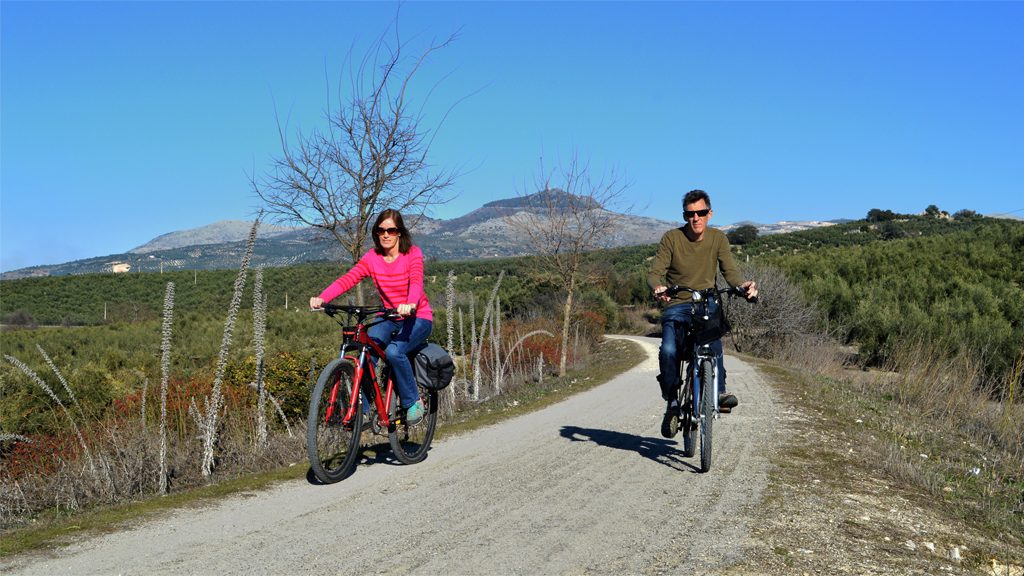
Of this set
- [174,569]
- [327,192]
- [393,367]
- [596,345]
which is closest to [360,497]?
[393,367]

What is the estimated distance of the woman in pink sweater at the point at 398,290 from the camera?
6570 millimetres

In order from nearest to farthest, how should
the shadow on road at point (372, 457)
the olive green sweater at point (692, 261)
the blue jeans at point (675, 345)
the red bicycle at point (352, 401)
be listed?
the red bicycle at point (352, 401)
the shadow on road at point (372, 457)
the blue jeans at point (675, 345)
the olive green sweater at point (692, 261)

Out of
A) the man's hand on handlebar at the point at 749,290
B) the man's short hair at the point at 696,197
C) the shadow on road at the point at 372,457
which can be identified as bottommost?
the shadow on road at the point at 372,457

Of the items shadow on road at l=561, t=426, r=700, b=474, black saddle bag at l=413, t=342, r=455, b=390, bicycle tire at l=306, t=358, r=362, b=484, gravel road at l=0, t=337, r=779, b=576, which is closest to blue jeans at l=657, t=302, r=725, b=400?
shadow on road at l=561, t=426, r=700, b=474

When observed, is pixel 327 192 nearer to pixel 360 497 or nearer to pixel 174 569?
pixel 360 497

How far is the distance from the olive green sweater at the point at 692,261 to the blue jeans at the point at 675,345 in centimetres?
14

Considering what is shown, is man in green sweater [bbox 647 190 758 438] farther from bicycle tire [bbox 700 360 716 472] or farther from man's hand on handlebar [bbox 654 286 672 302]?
bicycle tire [bbox 700 360 716 472]

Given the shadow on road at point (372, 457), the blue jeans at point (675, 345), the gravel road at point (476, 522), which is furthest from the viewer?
the blue jeans at point (675, 345)

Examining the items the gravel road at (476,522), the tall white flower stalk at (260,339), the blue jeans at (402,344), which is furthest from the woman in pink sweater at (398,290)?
the tall white flower stalk at (260,339)

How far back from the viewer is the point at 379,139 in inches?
538

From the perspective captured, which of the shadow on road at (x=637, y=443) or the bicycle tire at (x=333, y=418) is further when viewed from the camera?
the shadow on road at (x=637, y=443)

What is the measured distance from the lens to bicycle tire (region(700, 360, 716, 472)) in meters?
6.64

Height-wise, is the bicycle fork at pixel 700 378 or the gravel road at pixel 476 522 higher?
the bicycle fork at pixel 700 378

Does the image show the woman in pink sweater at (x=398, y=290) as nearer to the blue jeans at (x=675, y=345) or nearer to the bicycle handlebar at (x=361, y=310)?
the bicycle handlebar at (x=361, y=310)
